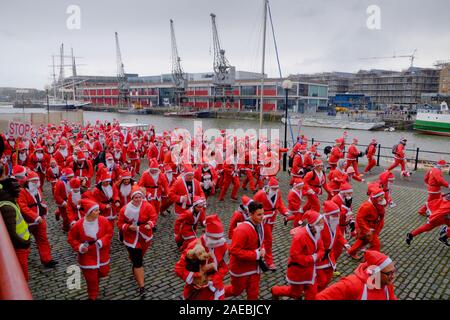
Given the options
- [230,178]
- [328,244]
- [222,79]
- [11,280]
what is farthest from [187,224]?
[222,79]

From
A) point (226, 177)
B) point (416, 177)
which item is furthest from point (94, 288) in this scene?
point (416, 177)

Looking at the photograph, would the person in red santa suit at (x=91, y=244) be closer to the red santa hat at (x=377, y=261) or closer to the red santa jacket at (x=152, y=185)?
the red santa jacket at (x=152, y=185)

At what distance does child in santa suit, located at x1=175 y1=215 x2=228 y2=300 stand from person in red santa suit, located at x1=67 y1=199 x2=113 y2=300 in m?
1.46

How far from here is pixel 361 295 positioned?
10.0ft

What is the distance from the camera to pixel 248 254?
4191 millimetres

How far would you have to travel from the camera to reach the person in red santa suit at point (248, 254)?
13.9 feet

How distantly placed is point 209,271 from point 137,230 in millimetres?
A: 2103

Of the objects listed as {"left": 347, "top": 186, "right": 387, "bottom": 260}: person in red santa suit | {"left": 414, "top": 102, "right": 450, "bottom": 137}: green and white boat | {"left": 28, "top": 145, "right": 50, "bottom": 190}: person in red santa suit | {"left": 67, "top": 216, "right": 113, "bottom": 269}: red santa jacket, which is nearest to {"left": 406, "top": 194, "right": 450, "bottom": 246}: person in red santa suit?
{"left": 347, "top": 186, "right": 387, "bottom": 260}: person in red santa suit

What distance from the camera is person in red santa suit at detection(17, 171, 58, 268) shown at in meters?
5.69

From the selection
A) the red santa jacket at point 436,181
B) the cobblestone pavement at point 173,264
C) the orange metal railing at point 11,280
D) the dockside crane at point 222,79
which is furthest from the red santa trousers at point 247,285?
the dockside crane at point 222,79

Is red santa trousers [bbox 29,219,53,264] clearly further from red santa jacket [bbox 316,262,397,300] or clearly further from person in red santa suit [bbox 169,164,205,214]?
red santa jacket [bbox 316,262,397,300]

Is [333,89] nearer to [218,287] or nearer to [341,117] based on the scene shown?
[341,117]

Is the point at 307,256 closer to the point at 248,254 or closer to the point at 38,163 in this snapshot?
the point at 248,254

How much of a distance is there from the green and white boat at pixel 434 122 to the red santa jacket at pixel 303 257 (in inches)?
1809
